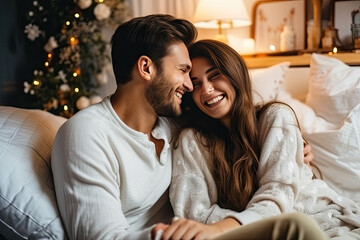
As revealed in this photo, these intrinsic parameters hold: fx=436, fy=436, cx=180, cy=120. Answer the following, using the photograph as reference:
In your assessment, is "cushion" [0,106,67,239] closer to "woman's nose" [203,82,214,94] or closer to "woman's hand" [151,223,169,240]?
"woman's hand" [151,223,169,240]

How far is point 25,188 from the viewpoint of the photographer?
48.9 inches

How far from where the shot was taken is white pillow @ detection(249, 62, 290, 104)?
2074 mm

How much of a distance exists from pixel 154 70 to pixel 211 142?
34cm

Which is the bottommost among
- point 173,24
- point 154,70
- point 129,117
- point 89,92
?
point 89,92

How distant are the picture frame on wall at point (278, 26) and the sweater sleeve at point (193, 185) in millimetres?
1369

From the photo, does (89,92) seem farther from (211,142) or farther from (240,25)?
(211,142)

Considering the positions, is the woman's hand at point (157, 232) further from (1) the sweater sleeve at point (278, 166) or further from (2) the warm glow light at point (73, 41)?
(2) the warm glow light at point (73, 41)

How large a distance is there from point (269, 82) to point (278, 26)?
0.78m

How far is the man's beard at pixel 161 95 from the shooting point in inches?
56.9

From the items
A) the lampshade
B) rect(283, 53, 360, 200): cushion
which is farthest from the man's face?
the lampshade

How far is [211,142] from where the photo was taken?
1576mm

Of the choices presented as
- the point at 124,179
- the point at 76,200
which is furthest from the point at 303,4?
the point at 76,200

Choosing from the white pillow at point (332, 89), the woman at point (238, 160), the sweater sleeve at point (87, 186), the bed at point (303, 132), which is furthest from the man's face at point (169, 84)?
the white pillow at point (332, 89)

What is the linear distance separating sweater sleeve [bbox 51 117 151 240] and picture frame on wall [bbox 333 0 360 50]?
1.74m
